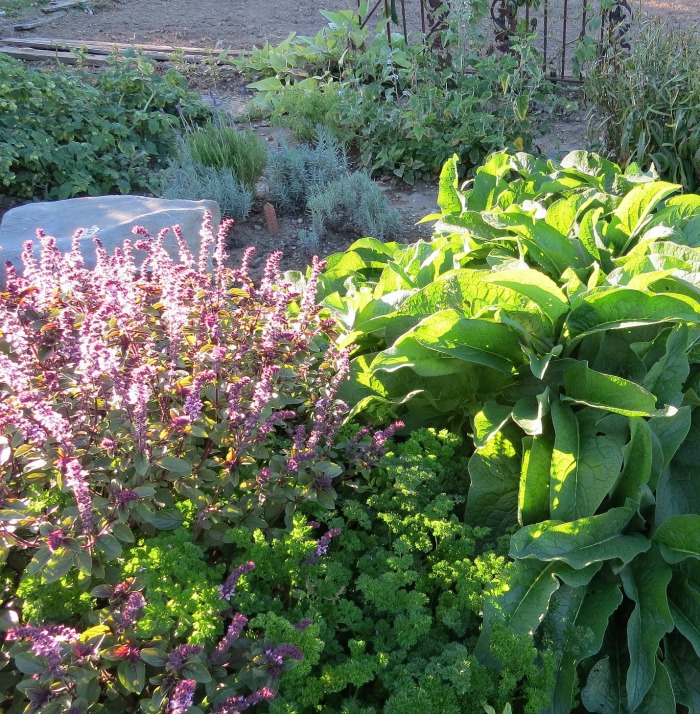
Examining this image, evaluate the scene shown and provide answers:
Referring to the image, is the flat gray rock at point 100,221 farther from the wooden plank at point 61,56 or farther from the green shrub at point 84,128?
the wooden plank at point 61,56

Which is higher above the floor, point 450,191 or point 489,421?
point 450,191

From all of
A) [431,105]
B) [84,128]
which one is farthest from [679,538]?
[84,128]

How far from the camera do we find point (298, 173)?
480cm

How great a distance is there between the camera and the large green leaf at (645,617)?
1794 mm

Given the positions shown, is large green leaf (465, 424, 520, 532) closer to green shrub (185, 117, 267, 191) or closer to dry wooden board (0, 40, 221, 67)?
green shrub (185, 117, 267, 191)

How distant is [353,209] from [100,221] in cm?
149

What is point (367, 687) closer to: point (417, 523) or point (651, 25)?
point (417, 523)

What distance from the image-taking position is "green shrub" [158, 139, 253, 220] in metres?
4.54

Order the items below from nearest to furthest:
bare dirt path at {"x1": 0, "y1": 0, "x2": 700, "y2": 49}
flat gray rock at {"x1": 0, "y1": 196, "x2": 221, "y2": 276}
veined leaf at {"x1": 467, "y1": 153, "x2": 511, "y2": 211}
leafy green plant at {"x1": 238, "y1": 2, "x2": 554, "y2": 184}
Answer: veined leaf at {"x1": 467, "y1": 153, "x2": 511, "y2": 211} → flat gray rock at {"x1": 0, "y1": 196, "x2": 221, "y2": 276} → leafy green plant at {"x1": 238, "y1": 2, "x2": 554, "y2": 184} → bare dirt path at {"x1": 0, "y1": 0, "x2": 700, "y2": 49}

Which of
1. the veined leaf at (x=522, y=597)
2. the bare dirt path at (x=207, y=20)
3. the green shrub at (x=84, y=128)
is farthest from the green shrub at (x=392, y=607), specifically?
the bare dirt path at (x=207, y=20)

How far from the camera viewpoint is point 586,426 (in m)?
2.07

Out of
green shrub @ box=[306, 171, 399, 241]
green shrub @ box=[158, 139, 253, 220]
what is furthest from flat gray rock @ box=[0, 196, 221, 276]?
green shrub @ box=[306, 171, 399, 241]

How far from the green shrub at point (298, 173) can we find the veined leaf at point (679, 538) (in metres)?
3.35

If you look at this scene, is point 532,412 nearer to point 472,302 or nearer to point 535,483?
point 535,483
